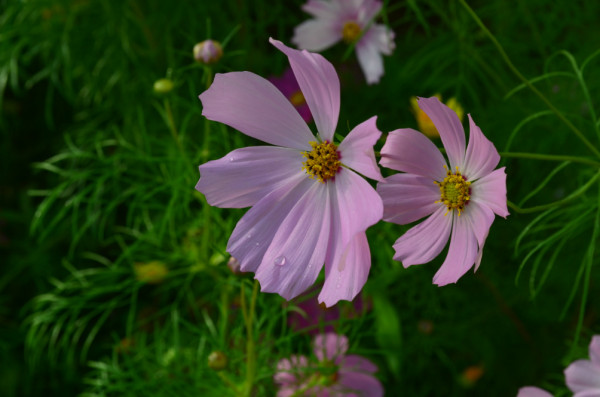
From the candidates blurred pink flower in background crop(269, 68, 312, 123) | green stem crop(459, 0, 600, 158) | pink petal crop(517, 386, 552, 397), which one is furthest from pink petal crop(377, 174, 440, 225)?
blurred pink flower in background crop(269, 68, 312, 123)

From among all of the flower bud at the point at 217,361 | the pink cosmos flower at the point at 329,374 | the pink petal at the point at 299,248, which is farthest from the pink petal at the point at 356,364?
the pink petal at the point at 299,248

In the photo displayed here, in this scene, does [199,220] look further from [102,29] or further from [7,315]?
[7,315]

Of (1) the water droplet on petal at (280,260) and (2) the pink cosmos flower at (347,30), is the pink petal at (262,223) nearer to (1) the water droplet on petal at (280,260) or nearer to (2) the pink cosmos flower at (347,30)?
(1) the water droplet on petal at (280,260)

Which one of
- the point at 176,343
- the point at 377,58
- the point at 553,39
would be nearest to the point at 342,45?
the point at 377,58

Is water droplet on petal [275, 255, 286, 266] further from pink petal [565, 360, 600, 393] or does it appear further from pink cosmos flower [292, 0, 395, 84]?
pink cosmos flower [292, 0, 395, 84]

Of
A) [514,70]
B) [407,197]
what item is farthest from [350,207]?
[514,70]

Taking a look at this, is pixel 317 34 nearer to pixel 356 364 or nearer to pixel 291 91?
pixel 291 91
